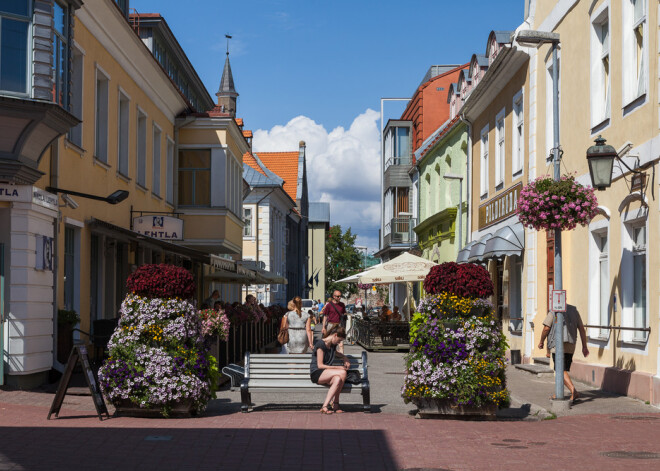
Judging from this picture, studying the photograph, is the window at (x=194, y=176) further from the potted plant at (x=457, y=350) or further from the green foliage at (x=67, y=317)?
the potted plant at (x=457, y=350)

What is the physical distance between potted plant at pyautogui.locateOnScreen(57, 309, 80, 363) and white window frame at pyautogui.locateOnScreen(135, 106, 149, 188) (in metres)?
7.84

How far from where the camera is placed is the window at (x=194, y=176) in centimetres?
2858

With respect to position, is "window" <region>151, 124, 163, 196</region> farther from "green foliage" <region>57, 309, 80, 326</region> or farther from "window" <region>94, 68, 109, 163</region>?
"green foliage" <region>57, 309, 80, 326</region>

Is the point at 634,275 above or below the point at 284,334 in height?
above

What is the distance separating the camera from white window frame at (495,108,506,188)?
27.4 m

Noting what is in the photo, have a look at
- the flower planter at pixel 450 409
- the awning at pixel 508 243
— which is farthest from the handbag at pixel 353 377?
the awning at pixel 508 243

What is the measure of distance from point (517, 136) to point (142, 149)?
933 centimetres

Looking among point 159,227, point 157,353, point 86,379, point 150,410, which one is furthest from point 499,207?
point 86,379

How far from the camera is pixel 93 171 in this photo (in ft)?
64.6

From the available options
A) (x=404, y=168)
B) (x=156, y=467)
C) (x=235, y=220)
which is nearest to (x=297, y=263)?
(x=404, y=168)

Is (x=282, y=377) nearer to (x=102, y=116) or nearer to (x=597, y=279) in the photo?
(x=597, y=279)

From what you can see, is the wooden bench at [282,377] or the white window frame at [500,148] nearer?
the wooden bench at [282,377]

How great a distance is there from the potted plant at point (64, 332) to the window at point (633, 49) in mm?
9666

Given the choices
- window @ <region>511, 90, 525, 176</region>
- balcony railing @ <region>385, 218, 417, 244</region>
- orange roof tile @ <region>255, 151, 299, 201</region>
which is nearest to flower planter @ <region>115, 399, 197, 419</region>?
window @ <region>511, 90, 525, 176</region>
